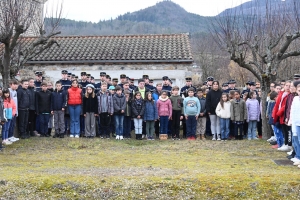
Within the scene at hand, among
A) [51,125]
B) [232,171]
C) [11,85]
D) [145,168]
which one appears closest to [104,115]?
[51,125]

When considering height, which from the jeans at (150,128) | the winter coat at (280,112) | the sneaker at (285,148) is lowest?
the sneaker at (285,148)

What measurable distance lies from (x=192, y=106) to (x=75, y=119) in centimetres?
396

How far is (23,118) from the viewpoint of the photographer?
1266 centimetres

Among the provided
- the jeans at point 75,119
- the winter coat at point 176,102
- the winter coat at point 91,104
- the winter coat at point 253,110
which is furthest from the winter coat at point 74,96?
the winter coat at point 253,110

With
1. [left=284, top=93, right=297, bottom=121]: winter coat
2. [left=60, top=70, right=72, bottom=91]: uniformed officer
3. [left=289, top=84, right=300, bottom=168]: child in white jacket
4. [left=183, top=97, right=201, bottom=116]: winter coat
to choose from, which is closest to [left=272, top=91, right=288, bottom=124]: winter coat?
[left=284, top=93, right=297, bottom=121]: winter coat

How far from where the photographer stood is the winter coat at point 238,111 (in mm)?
12766

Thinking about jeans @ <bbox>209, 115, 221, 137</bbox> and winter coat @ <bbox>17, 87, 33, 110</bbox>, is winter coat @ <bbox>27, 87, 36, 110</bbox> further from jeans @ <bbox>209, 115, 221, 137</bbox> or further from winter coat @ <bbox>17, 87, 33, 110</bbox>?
jeans @ <bbox>209, 115, 221, 137</bbox>

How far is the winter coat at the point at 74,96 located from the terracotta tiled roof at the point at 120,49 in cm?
634

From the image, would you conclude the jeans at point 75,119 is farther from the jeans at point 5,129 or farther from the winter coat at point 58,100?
the jeans at point 5,129

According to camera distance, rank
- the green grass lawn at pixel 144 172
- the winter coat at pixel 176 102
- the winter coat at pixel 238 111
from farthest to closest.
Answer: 1. the winter coat at pixel 176 102
2. the winter coat at pixel 238 111
3. the green grass lawn at pixel 144 172

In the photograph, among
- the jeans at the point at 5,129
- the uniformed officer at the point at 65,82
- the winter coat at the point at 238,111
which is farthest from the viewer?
the uniformed officer at the point at 65,82

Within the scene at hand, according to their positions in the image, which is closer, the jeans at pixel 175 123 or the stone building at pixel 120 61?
the jeans at pixel 175 123

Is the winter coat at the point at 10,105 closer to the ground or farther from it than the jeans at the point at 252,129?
farther from it

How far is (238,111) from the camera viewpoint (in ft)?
41.9
